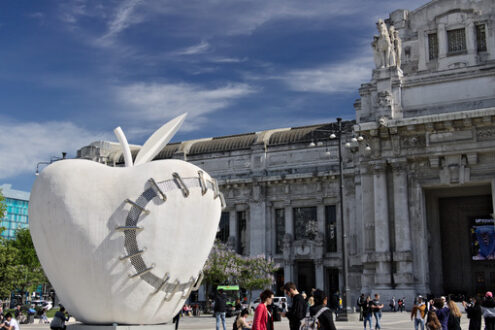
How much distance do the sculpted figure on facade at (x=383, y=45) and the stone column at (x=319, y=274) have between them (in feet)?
62.6

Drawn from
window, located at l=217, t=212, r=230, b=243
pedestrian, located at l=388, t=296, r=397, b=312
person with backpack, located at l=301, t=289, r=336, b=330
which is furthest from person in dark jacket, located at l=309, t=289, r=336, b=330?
window, located at l=217, t=212, r=230, b=243

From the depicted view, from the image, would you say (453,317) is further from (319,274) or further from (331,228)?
(331,228)

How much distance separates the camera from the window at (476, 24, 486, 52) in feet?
145

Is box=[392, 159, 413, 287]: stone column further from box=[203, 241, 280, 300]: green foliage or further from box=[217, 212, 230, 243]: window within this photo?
box=[217, 212, 230, 243]: window

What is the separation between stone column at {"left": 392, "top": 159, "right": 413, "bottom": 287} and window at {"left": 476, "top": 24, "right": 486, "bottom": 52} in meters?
11.0

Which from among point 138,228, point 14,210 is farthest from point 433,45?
point 14,210

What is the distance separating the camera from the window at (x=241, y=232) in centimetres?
5875

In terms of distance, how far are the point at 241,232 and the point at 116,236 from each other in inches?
1817

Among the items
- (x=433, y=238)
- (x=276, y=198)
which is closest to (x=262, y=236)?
(x=276, y=198)

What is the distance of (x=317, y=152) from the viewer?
185 feet

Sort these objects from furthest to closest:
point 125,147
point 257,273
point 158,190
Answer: point 257,273, point 125,147, point 158,190

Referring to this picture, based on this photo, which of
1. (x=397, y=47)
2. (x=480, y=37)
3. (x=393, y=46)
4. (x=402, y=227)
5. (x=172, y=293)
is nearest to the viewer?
(x=172, y=293)

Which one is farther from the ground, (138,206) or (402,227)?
(402,227)

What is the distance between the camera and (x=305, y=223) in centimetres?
5609
